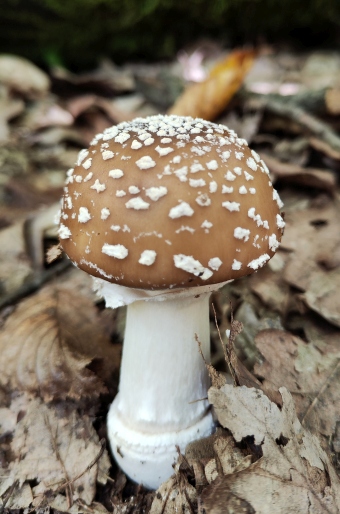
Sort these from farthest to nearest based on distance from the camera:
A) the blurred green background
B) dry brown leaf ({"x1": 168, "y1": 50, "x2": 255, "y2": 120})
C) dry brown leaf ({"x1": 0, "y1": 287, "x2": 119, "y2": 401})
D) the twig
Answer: the blurred green background
dry brown leaf ({"x1": 168, "y1": 50, "x2": 255, "y2": 120})
dry brown leaf ({"x1": 0, "y1": 287, "x2": 119, "y2": 401})
the twig

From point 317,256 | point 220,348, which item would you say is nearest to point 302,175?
point 317,256

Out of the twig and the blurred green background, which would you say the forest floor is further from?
the blurred green background

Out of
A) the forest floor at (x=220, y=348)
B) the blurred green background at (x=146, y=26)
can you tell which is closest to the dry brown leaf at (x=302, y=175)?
the forest floor at (x=220, y=348)

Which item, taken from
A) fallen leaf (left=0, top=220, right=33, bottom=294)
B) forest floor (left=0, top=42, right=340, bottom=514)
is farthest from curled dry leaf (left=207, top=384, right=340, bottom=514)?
fallen leaf (left=0, top=220, right=33, bottom=294)

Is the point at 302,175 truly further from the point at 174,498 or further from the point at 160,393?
the point at 174,498


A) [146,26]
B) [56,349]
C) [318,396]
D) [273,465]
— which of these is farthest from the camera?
[146,26]

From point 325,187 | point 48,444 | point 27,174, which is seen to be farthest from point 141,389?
point 27,174

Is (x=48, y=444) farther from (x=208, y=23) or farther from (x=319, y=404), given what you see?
(x=208, y=23)
